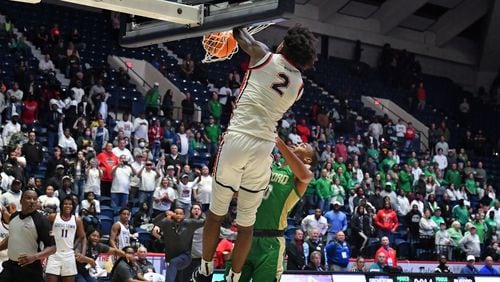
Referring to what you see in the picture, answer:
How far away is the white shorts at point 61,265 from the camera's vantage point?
11.5 metres

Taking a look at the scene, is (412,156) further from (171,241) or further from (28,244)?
(28,244)

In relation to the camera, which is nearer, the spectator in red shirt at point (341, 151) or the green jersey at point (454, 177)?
the spectator in red shirt at point (341, 151)

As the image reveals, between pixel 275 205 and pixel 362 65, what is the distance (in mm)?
28122

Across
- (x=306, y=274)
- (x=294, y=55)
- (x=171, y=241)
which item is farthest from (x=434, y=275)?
(x=294, y=55)

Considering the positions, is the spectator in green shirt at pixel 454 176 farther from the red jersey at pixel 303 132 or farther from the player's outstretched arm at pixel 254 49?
the player's outstretched arm at pixel 254 49

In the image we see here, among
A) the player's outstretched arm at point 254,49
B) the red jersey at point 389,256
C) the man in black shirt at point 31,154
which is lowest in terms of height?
the red jersey at point 389,256

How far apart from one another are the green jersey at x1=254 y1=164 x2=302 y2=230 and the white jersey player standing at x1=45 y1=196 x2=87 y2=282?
218 inches

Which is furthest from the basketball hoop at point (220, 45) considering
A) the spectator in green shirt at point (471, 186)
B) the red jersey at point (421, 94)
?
the red jersey at point (421, 94)

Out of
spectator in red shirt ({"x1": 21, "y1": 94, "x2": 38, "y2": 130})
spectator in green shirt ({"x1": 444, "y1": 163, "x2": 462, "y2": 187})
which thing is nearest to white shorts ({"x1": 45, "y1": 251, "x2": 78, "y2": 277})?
spectator in red shirt ({"x1": 21, "y1": 94, "x2": 38, "y2": 130})

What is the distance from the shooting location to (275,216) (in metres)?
6.75

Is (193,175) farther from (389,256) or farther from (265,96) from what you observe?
(265,96)

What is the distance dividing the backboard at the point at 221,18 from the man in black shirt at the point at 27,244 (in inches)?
97.7

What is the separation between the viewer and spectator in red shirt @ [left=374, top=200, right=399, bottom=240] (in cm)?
2045

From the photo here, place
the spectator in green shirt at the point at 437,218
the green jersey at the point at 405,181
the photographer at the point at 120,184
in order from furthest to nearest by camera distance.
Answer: the green jersey at the point at 405,181
the spectator in green shirt at the point at 437,218
the photographer at the point at 120,184
